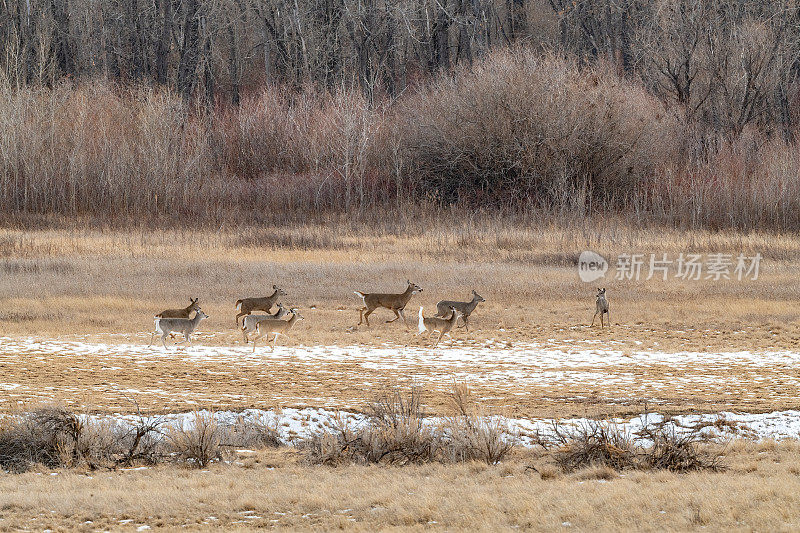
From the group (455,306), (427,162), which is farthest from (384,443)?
(427,162)

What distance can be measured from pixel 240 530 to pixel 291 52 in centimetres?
4373

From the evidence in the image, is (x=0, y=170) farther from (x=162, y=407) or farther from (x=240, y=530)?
(x=240, y=530)

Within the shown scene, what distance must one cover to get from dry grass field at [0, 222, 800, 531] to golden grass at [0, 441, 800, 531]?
26 mm

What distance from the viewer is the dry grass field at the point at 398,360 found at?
7.45 meters

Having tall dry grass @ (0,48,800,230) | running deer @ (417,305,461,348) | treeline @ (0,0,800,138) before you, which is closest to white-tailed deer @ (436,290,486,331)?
running deer @ (417,305,461,348)

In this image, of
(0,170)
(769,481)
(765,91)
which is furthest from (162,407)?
(765,91)

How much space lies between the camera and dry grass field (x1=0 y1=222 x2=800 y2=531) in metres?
7.45

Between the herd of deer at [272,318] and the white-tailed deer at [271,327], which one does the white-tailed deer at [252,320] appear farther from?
the white-tailed deer at [271,327]

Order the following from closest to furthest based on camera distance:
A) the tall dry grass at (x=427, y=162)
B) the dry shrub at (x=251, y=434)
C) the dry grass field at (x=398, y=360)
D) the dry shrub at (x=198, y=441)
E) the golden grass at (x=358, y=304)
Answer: the dry grass field at (x=398, y=360), the dry shrub at (x=198, y=441), the dry shrub at (x=251, y=434), the golden grass at (x=358, y=304), the tall dry grass at (x=427, y=162)

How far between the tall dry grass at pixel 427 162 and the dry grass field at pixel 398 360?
2964mm

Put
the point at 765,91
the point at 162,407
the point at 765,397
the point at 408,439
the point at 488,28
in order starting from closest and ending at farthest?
the point at 408,439, the point at 162,407, the point at 765,397, the point at 765,91, the point at 488,28

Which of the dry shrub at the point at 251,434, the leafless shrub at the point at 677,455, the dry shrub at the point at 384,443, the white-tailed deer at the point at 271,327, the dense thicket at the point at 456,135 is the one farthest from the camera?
the dense thicket at the point at 456,135

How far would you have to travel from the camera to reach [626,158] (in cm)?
3356

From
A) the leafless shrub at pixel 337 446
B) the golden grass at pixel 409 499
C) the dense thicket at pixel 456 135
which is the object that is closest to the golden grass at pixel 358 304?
the leafless shrub at pixel 337 446
